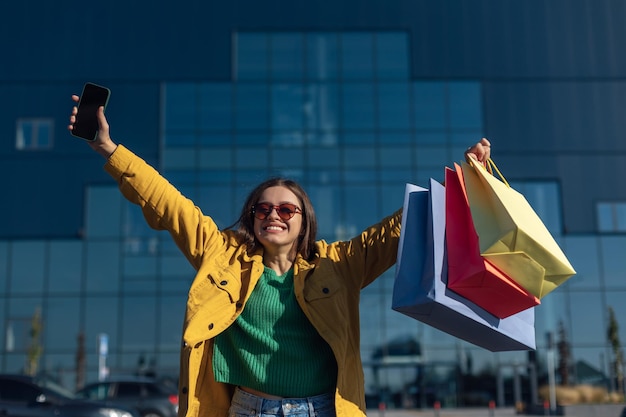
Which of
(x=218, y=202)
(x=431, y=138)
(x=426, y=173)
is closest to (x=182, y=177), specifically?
(x=218, y=202)

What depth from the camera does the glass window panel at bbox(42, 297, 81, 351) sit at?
29.4 m

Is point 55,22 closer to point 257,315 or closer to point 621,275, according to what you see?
point 621,275

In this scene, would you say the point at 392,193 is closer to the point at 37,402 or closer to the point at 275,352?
the point at 37,402

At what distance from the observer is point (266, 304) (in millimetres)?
3158

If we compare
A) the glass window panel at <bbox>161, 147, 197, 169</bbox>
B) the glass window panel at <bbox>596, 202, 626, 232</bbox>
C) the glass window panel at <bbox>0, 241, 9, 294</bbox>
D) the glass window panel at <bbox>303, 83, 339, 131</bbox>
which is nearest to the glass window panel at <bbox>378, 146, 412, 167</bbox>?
the glass window panel at <bbox>303, 83, 339, 131</bbox>

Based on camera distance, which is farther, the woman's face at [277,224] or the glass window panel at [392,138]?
the glass window panel at [392,138]

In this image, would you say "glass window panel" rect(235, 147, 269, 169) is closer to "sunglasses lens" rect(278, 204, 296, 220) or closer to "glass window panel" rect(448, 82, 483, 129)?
"glass window panel" rect(448, 82, 483, 129)

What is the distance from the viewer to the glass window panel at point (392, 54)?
101 feet

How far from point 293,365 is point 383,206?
27.3 metres

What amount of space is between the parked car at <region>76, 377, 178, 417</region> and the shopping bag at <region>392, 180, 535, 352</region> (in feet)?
48.2

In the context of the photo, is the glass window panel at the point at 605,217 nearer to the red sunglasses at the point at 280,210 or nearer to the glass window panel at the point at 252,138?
the glass window panel at the point at 252,138

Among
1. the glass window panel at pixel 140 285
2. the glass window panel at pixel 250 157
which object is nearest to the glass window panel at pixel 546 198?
the glass window panel at pixel 250 157

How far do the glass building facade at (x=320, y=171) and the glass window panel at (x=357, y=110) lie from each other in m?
0.05

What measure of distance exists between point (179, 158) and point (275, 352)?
91.2 feet
